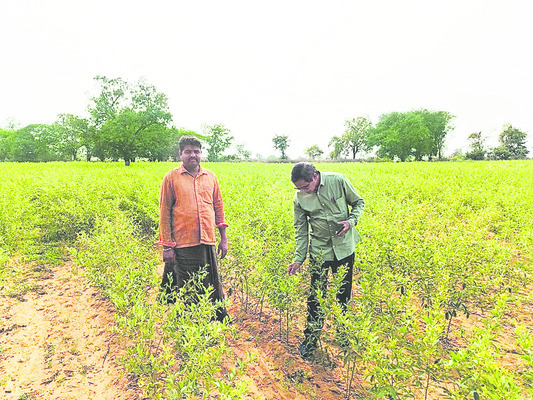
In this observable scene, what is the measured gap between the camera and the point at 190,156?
3.28 metres

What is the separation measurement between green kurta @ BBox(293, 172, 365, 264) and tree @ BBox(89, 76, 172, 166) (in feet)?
78.0

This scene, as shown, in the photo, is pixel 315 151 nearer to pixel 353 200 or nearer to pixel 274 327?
pixel 274 327

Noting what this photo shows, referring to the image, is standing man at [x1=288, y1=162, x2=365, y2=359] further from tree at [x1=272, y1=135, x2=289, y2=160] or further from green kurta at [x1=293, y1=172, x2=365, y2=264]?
tree at [x1=272, y1=135, x2=289, y2=160]

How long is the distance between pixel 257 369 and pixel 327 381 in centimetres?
74

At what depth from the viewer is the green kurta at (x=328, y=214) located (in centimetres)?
313

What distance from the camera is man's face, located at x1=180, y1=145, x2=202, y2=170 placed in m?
3.28

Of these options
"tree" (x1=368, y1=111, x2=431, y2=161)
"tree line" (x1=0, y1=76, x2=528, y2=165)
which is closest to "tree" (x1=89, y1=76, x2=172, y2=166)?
"tree line" (x1=0, y1=76, x2=528, y2=165)

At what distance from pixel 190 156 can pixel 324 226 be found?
160 centimetres

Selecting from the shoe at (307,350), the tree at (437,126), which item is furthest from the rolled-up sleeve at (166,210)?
the tree at (437,126)

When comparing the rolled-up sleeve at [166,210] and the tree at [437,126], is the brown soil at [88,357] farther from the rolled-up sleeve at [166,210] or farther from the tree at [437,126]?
the tree at [437,126]

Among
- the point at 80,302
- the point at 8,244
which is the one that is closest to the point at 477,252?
the point at 80,302

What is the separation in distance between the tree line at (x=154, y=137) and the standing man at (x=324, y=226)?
23.8 m

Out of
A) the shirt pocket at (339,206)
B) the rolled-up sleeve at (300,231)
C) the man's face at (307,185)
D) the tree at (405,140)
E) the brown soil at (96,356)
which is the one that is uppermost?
the tree at (405,140)

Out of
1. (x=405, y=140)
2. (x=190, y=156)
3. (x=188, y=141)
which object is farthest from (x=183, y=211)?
(x=405, y=140)
